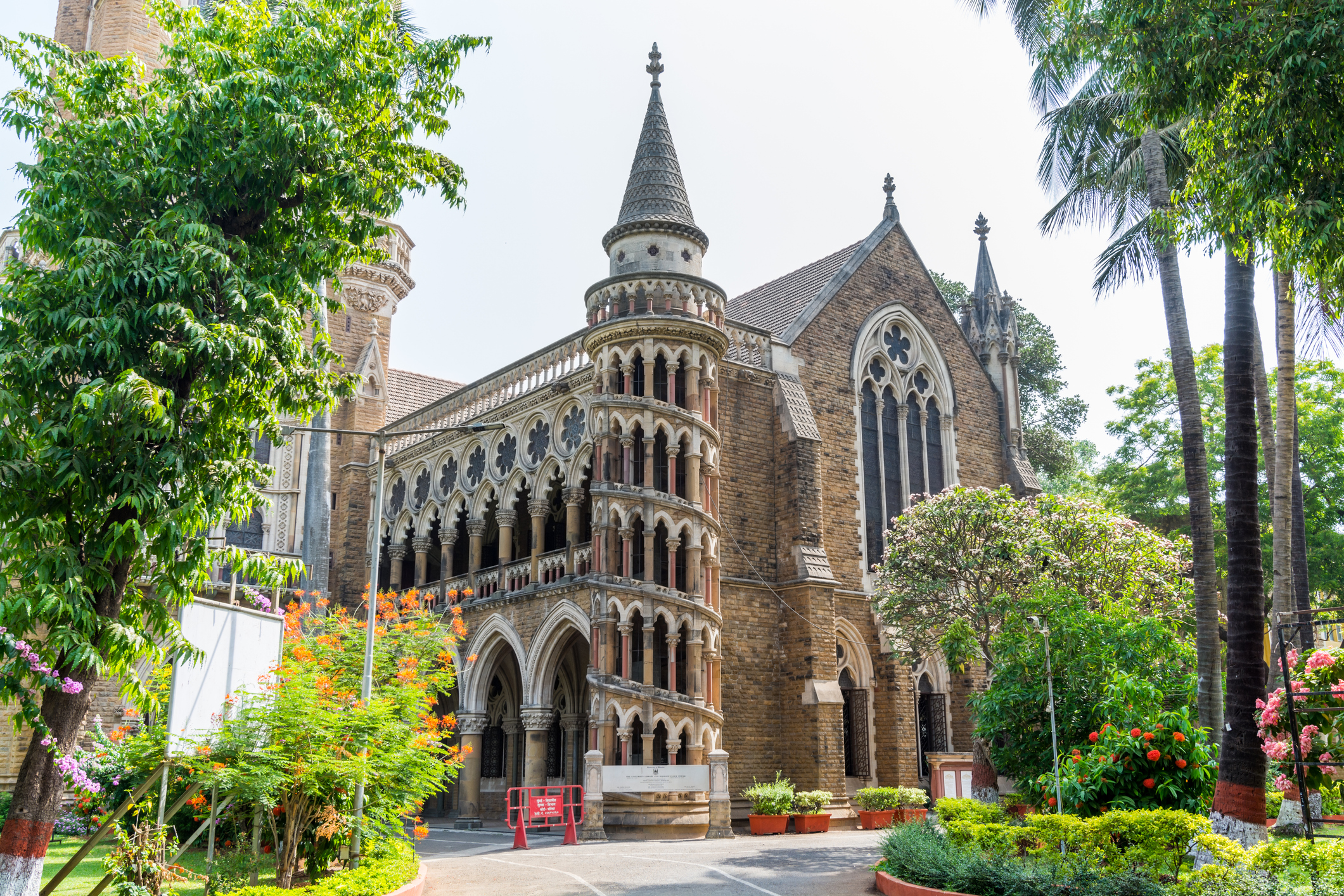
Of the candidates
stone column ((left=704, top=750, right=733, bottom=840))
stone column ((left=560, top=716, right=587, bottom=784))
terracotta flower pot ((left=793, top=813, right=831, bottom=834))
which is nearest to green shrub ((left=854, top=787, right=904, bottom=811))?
terracotta flower pot ((left=793, top=813, right=831, bottom=834))

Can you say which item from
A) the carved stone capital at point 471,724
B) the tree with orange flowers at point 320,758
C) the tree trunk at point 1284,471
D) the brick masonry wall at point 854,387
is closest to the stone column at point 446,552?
the carved stone capital at point 471,724

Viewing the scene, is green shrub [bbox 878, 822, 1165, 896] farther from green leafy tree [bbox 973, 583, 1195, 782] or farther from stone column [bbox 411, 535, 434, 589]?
stone column [bbox 411, 535, 434, 589]

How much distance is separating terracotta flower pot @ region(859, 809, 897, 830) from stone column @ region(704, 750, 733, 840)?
3.24 metres

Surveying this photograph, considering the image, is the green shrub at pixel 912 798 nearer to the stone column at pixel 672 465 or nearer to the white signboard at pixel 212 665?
the stone column at pixel 672 465

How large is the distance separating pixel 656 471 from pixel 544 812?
23.7ft

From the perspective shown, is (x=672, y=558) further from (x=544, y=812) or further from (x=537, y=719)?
(x=544, y=812)

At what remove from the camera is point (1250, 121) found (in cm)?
1072

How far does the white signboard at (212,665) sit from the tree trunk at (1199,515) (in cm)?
1229

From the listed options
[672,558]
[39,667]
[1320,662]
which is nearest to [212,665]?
[39,667]

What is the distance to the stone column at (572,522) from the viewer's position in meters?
23.3

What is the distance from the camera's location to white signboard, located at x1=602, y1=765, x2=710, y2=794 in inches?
785

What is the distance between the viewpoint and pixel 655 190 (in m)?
24.4

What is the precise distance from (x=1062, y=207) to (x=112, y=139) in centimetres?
1977

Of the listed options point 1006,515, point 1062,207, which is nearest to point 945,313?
point 1062,207
